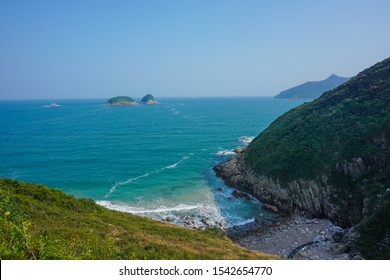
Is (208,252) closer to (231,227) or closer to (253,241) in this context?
(253,241)

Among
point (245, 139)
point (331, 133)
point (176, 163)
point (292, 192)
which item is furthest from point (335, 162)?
point (245, 139)

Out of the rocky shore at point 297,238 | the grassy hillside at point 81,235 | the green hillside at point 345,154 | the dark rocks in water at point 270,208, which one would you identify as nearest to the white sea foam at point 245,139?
the green hillside at point 345,154

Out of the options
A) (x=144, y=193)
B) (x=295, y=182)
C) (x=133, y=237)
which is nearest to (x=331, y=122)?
(x=295, y=182)

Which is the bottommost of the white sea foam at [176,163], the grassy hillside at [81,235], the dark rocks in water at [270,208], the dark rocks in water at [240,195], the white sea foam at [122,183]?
the dark rocks in water at [270,208]

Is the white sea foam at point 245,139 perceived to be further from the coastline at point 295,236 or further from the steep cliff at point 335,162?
the coastline at point 295,236

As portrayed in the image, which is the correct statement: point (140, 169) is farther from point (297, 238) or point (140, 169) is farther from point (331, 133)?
point (331, 133)

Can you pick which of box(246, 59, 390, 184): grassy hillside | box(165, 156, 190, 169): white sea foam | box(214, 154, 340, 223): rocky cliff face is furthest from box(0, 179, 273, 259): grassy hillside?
box(165, 156, 190, 169): white sea foam
